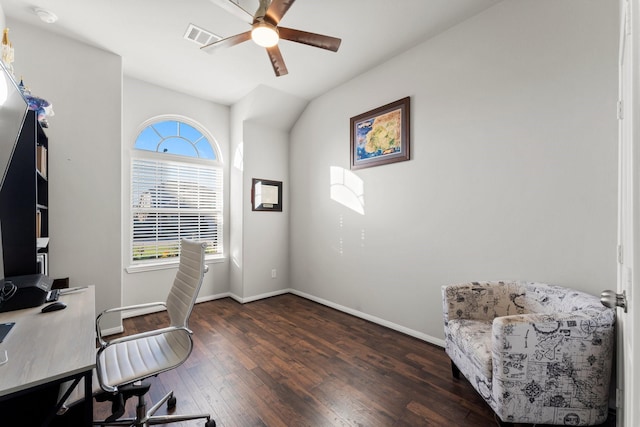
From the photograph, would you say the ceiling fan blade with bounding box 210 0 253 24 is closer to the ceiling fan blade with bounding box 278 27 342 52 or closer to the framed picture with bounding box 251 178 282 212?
the ceiling fan blade with bounding box 278 27 342 52

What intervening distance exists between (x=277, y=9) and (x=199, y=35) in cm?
131

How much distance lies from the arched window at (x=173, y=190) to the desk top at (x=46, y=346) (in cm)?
211

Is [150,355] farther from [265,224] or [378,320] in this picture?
[265,224]

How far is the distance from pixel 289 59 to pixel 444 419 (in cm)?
358

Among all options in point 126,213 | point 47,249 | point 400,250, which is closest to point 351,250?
point 400,250

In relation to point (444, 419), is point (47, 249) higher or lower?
higher

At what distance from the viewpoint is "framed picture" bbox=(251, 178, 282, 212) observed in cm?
408

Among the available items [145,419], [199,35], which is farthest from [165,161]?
[145,419]

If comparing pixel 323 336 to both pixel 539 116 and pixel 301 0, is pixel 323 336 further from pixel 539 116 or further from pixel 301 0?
pixel 301 0

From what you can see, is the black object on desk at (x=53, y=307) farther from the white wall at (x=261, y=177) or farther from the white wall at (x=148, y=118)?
the white wall at (x=261, y=177)

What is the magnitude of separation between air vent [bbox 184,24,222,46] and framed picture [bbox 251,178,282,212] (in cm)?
185

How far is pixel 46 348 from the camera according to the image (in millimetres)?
1122

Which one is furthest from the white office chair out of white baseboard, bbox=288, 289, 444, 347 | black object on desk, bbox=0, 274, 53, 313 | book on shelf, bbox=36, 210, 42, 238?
white baseboard, bbox=288, 289, 444, 347

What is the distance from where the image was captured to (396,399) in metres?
1.85
